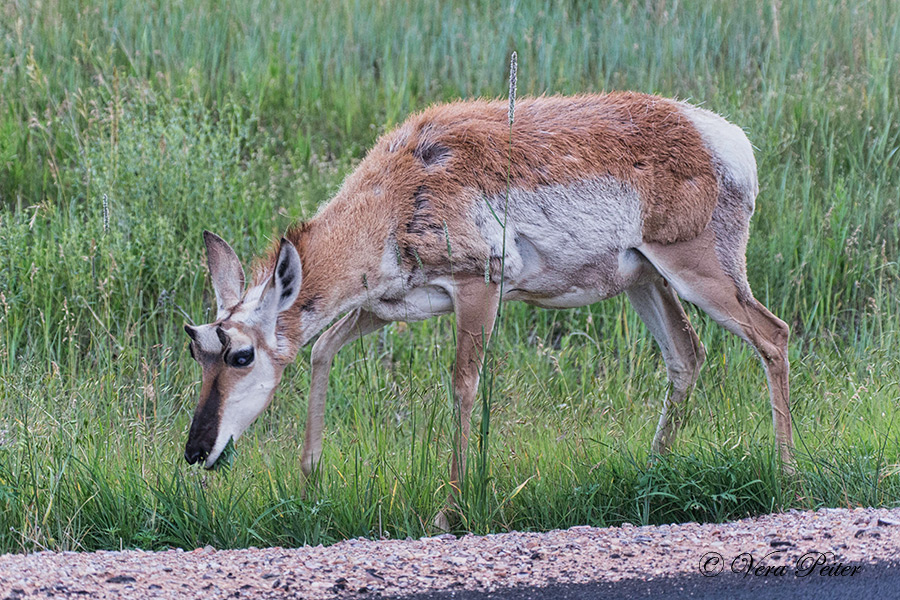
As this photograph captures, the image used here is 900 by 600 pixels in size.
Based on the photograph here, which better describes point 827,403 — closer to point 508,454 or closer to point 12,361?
point 508,454

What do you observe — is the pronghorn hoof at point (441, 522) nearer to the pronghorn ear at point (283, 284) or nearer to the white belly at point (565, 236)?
the pronghorn ear at point (283, 284)

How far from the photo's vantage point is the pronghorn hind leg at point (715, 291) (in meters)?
6.59

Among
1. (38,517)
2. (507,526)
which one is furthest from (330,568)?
(38,517)

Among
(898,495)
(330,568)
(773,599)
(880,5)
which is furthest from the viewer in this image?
(880,5)

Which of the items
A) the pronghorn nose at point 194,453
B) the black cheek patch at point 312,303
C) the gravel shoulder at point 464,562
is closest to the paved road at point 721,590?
the gravel shoulder at point 464,562

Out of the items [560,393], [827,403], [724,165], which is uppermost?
[724,165]

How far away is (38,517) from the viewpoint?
5.09 meters

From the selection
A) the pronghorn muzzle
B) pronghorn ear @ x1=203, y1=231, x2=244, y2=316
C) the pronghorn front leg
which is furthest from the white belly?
the pronghorn muzzle

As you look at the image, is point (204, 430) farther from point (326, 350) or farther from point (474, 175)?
point (474, 175)

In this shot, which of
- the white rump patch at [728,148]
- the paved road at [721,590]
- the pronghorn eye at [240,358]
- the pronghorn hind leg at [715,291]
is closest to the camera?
the paved road at [721,590]

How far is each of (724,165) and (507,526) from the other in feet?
9.18

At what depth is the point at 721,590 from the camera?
416 cm

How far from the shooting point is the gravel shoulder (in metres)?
4.14

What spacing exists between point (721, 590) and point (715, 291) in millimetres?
2756
